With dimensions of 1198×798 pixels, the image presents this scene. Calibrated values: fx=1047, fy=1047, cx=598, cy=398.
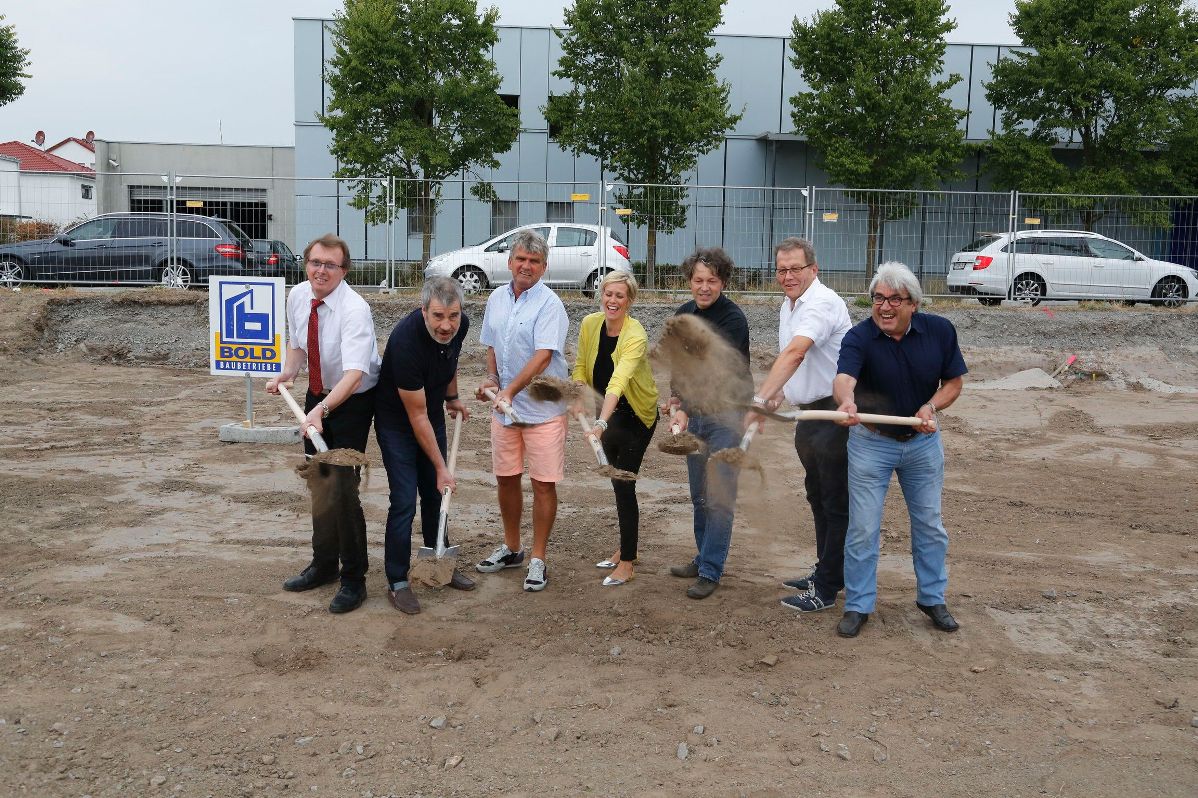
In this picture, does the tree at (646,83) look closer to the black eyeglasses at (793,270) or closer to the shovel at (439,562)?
the black eyeglasses at (793,270)

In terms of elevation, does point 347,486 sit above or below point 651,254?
below

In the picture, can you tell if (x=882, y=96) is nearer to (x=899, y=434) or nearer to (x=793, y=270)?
(x=793, y=270)

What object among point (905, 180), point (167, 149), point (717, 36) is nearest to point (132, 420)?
point (905, 180)

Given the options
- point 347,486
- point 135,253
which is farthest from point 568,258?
point 347,486

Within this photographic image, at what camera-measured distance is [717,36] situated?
26562 millimetres

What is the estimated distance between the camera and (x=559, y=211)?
715 inches

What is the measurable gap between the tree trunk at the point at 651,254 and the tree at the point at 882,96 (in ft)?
22.1

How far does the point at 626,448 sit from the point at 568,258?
35.1 feet

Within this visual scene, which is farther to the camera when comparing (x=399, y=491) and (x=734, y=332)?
(x=734, y=332)

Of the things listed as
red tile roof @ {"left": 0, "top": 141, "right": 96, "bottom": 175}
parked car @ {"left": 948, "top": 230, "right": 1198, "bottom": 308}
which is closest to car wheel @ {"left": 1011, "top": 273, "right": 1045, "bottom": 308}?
parked car @ {"left": 948, "top": 230, "right": 1198, "bottom": 308}

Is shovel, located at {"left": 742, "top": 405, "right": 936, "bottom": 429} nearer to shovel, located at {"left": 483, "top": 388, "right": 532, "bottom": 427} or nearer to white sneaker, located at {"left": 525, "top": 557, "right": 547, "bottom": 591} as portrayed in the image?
shovel, located at {"left": 483, "top": 388, "right": 532, "bottom": 427}

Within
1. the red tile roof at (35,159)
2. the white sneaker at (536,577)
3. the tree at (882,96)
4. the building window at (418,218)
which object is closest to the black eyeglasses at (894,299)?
the white sneaker at (536,577)

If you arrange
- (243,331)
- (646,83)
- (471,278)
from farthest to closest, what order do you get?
(646,83) < (471,278) < (243,331)

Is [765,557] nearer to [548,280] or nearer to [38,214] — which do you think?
[548,280]
